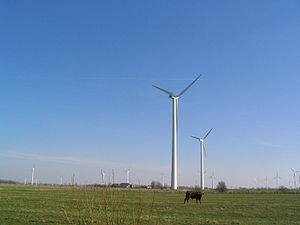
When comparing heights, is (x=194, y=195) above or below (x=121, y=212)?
below

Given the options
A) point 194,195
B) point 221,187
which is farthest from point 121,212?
point 221,187

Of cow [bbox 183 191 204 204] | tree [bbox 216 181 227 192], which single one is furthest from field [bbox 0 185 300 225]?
tree [bbox 216 181 227 192]

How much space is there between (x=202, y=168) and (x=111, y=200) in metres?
91.4

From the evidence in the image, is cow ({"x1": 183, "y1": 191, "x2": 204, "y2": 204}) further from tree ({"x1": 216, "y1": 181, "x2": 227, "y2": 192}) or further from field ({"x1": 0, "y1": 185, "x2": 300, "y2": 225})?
tree ({"x1": 216, "y1": 181, "x2": 227, "y2": 192})

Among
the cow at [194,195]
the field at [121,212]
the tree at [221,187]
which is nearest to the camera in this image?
the field at [121,212]

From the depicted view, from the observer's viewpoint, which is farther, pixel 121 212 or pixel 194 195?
pixel 194 195

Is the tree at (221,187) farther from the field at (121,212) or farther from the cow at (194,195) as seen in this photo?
the field at (121,212)

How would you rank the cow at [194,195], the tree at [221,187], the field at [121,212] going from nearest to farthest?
the field at [121,212], the cow at [194,195], the tree at [221,187]

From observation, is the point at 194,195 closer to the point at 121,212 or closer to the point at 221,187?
the point at 121,212

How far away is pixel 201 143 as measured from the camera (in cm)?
9869

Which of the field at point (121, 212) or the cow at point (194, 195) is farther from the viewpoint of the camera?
the cow at point (194, 195)

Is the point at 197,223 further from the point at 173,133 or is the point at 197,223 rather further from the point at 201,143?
the point at 201,143

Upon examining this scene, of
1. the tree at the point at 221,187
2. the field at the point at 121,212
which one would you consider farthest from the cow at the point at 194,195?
the tree at the point at 221,187

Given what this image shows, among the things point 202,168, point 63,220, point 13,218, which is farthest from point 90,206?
point 202,168
